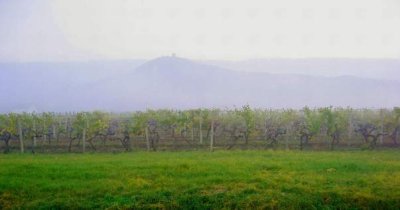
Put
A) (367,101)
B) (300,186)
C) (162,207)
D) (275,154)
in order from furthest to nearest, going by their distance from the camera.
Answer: (367,101) → (275,154) → (300,186) → (162,207)

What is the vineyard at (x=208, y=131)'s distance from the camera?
98.8 ft

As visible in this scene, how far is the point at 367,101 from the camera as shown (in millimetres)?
171000

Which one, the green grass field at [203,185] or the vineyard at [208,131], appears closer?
the green grass field at [203,185]

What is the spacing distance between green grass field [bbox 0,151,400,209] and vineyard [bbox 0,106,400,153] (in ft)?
38.6

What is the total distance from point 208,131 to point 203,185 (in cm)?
1901

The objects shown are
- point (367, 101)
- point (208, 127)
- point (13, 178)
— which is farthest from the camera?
point (367, 101)

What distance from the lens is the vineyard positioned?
30109 millimetres

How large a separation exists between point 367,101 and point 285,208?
16965 cm

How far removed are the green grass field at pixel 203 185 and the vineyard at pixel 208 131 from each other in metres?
11.8

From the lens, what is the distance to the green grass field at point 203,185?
12.6 metres

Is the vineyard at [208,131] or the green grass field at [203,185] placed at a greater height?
the vineyard at [208,131]

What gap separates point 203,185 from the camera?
1388cm

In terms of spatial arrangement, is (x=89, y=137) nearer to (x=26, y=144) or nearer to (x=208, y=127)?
(x=26, y=144)

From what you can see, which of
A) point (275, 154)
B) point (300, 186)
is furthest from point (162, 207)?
point (275, 154)
